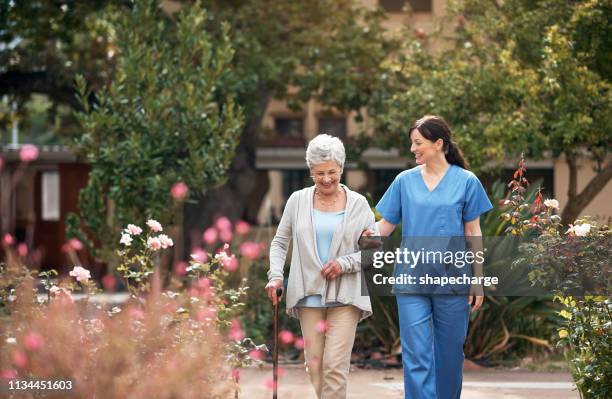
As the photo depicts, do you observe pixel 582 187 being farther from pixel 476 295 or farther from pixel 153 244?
pixel 476 295

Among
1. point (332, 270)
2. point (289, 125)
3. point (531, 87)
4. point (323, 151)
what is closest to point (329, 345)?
point (332, 270)

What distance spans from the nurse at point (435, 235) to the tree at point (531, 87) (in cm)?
742

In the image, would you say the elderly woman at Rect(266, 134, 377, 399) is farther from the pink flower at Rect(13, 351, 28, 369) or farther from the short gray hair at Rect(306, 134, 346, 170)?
the pink flower at Rect(13, 351, 28, 369)

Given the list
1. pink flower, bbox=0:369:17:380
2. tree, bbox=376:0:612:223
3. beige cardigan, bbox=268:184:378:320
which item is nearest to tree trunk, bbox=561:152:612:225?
tree, bbox=376:0:612:223

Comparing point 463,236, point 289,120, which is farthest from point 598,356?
point 289,120

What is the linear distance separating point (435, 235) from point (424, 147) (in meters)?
0.54

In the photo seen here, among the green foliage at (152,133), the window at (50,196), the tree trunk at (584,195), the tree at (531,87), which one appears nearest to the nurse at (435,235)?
the tree at (531,87)

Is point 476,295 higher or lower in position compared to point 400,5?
lower

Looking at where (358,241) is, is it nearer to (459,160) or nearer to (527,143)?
(459,160)

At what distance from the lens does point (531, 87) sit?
1462 cm

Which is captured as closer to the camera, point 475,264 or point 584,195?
point 475,264

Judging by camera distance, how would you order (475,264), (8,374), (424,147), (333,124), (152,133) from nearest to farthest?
(8,374) → (475,264) → (424,147) → (152,133) → (333,124)

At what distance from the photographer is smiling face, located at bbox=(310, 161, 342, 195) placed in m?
6.63

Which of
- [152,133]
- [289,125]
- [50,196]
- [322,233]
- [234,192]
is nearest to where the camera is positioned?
[322,233]
